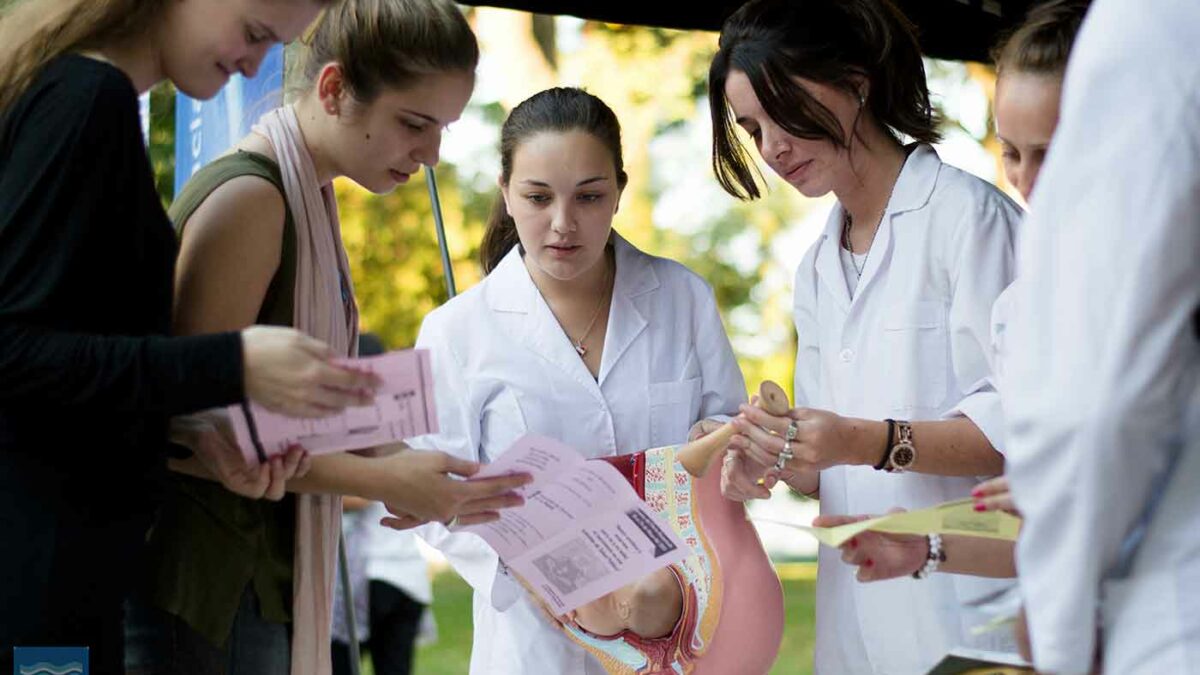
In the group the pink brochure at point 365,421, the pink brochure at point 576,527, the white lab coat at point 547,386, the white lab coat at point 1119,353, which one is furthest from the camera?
the white lab coat at point 547,386

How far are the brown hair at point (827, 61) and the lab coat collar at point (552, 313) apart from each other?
0.51m

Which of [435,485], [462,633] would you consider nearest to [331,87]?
[435,485]

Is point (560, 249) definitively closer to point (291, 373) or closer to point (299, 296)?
point (299, 296)

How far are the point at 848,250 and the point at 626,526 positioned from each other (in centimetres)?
89

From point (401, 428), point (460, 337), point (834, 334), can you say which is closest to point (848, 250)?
point (834, 334)

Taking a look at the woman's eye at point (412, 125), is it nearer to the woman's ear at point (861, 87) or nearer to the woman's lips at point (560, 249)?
the woman's lips at point (560, 249)

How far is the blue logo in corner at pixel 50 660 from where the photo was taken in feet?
5.88

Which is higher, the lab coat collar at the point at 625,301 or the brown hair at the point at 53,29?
the brown hair at the point at 53,29

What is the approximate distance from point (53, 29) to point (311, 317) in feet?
2.03

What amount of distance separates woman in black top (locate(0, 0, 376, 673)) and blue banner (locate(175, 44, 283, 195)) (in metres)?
1.19

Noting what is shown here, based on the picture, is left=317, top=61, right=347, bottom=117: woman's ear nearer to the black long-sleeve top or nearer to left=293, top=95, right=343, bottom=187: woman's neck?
left=293, top=95, right=343, bottom=187: woman's neck

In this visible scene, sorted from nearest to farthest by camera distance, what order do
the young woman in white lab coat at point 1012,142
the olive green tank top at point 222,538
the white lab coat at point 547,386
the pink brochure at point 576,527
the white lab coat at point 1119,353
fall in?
the white lab coat at point 1119,353
the olive green tank top at point 222,538
the young woman in white lab coat at point 1012,142
the pink brochure at point 576,527
the white lab coat at point 547,386

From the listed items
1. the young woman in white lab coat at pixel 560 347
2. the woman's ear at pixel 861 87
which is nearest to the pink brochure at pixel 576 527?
the young woman in white lab coat at pixel 560 347

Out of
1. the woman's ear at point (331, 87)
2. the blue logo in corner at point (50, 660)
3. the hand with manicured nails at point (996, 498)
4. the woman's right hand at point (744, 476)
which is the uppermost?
the woman's ear at point (331, 87)
